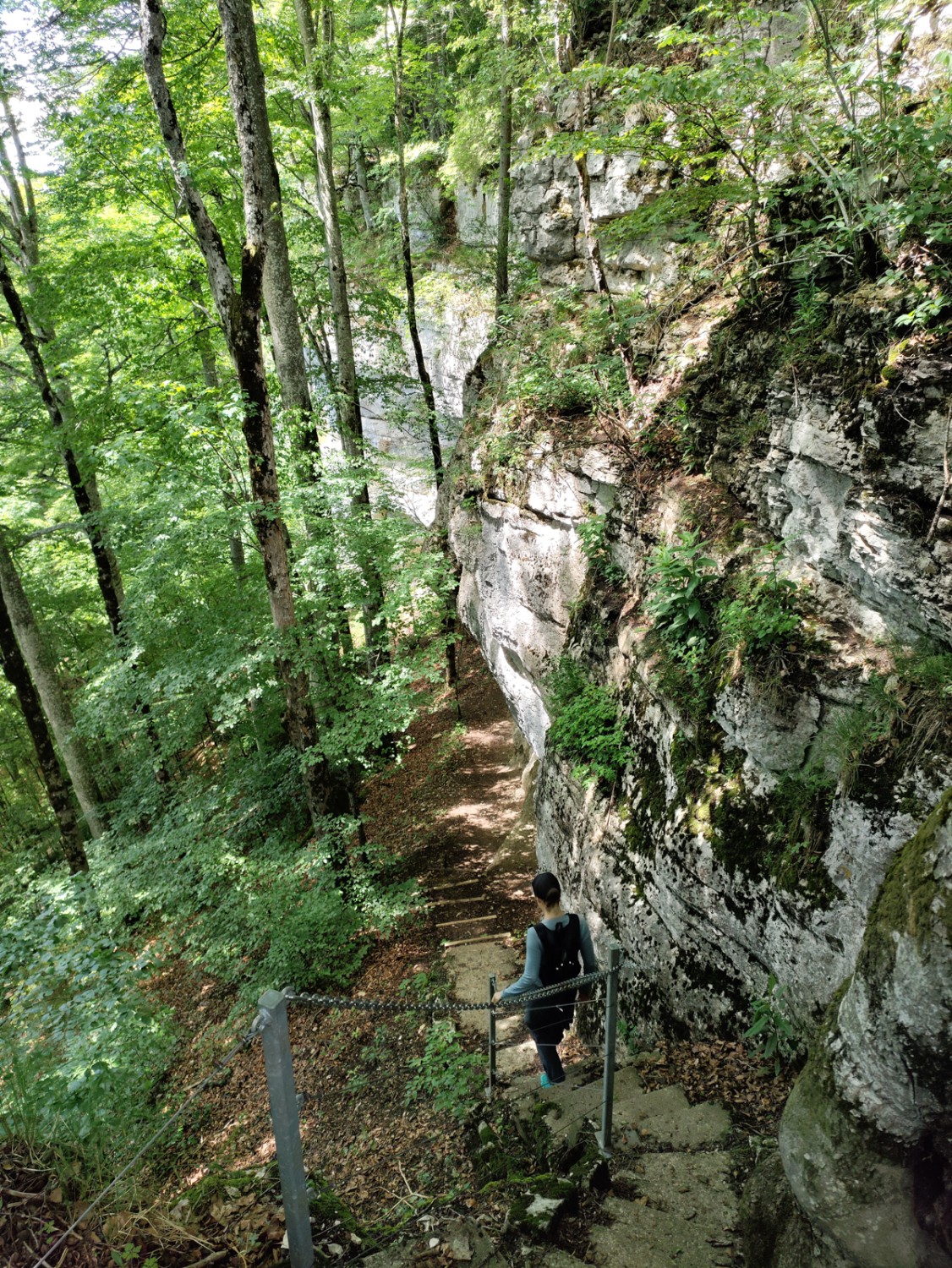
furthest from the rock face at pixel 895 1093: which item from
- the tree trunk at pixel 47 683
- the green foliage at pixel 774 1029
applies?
the tree trunk at pixel 47 683

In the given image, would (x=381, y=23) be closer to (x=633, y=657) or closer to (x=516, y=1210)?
(x=633, y=657)

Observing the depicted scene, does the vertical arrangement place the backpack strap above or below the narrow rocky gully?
above

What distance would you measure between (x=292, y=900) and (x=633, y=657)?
5.20 m

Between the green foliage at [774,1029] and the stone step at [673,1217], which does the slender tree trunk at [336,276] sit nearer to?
the green foliage at [774,1029]

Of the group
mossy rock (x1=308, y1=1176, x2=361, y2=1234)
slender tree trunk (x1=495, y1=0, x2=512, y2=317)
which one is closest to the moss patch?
mossy rock (x1=308, y1=1176, x2=361, y2=1234)

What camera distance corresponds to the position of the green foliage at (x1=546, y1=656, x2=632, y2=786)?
253 inches

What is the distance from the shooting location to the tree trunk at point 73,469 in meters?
9.31

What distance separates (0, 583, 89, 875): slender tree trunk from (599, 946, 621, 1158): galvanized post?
800cm

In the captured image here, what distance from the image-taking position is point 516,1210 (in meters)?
3.29

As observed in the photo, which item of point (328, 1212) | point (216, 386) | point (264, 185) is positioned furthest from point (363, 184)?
point (328, 1212)

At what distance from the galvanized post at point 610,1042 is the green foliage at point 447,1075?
1845 mm

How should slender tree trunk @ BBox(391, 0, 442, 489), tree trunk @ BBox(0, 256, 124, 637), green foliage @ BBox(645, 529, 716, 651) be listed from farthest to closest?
1. slender tree trunk @ BBox(391, 0, 442, 489)
2. tree trunk @ BBox(0, 256, 124, 637)
3. green foliage @ BBox(645, 529, 716, 651)

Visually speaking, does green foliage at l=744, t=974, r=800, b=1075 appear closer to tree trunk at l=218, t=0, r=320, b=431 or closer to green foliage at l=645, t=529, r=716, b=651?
green foliage at l=645, t=529, r=716, b=651

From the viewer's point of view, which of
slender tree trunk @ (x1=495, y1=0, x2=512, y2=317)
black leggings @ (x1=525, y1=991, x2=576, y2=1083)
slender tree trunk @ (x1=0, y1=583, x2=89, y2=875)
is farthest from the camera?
slender tree trunk @ (x1=495, y1=0, x2=512, y2=317)
